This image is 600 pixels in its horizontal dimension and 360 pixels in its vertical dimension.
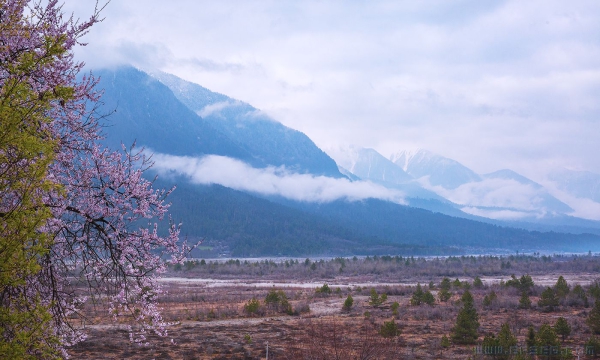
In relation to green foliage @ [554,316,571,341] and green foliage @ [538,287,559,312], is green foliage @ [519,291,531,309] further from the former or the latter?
green foliage @ [554,316,571,341]

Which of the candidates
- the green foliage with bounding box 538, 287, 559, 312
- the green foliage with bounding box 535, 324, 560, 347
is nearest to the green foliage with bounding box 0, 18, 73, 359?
the green foliage with bounding box 535, 324, 560, 347

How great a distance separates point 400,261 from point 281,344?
83.8m

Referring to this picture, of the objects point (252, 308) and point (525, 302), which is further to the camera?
point (525, 302)

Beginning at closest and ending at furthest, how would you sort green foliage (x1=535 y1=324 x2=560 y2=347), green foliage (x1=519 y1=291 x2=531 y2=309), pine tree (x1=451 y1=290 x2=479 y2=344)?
green foliage (x1=535 y1=324 x2=560 y2=347)
pine tree (x1=451 y1=290 x2=479 y2=344)
green foliage (x1=519 y1=291 x2=531 y2=309)

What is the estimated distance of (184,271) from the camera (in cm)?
9500

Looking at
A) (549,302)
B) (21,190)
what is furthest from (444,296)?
(21,190)

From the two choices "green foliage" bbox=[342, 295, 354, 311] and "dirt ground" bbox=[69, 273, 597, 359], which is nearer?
"dirt ground" bbox=[69, 273, 597, 359]

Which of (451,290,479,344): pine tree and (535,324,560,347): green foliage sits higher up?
(535,324,560,347): green foliage

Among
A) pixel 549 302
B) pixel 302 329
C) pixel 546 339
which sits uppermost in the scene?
pixel 546 339

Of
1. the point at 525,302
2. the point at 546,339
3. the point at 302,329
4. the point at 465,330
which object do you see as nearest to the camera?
the point at 546,339

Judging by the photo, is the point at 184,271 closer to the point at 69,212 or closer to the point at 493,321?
the point at 493,321

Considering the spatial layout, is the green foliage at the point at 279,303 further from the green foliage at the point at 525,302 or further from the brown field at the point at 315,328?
the green foliage at the point at 525,302

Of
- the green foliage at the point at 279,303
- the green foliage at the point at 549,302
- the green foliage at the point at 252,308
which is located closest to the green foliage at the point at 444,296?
the green foliage at the point at 549,302

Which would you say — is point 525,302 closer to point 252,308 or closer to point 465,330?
point 465,330
